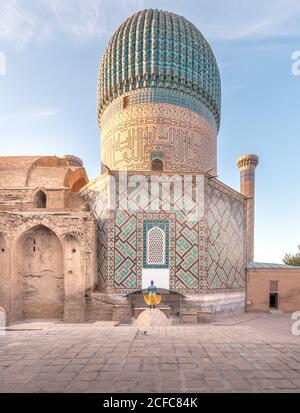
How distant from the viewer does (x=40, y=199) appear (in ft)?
38.3

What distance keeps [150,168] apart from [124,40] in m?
6.82

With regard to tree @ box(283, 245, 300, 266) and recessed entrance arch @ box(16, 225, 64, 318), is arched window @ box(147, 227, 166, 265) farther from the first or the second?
tree @ box(283, 245, 300, 266)

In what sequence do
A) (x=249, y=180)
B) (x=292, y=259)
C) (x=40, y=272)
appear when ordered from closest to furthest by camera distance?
1. (x=40, y=272)
2. (x=249, y=180)
3. (x=292, y=259)

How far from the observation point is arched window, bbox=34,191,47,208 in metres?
11.3

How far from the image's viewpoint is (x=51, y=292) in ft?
30.9

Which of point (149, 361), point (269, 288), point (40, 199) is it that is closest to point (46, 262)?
point (40, 199)

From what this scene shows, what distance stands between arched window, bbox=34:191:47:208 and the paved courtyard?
7094 mm

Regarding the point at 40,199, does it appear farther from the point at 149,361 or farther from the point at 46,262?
the point at 149,361

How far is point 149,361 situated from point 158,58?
42.1 feet

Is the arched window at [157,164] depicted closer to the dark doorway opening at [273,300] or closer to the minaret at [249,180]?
the minaret at [249,180]

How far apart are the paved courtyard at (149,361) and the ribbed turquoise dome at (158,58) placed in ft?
37.1

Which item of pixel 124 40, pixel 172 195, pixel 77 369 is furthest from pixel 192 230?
pixel 124 40

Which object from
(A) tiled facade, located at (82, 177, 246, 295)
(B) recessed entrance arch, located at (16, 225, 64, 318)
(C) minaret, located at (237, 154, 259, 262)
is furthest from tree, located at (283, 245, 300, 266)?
(B) recessed entrance arch, located at (16, 225, 64, 318)

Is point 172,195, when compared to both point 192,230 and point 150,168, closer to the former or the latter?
point 192,230
